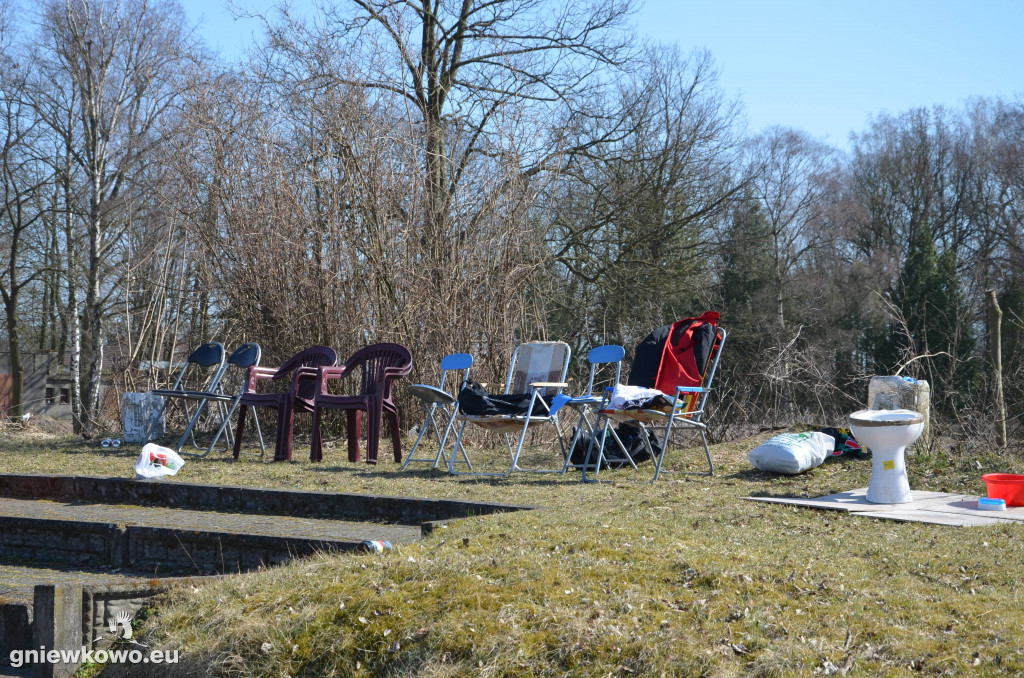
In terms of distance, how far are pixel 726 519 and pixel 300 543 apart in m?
2.26

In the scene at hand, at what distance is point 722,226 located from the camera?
22.5 m

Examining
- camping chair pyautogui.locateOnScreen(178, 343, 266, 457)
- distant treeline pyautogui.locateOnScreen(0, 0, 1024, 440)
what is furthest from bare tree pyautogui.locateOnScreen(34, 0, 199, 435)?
camping chair pyautogui.locateOnScreen(178, 343, 266, 457)

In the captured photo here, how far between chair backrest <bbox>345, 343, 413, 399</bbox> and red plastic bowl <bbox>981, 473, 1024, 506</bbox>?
479 cm

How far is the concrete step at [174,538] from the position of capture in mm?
4887

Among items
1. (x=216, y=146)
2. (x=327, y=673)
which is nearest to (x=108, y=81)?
(x=216, y=146)

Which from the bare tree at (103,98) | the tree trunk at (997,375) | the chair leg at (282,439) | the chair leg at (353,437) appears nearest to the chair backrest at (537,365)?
the chair leg at (353,437)

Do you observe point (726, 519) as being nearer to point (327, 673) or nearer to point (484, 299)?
point (327, 673)

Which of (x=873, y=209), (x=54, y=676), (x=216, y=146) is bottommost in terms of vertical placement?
(x=54, y=676)

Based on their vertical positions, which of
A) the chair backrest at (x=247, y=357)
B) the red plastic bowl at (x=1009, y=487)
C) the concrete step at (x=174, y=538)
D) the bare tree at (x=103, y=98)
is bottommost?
the concrete step at (x=174, y=538)

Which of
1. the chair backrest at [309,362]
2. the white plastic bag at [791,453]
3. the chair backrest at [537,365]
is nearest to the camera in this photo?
the white plastic bag at [791,453]

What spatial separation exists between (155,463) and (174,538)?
7.69ft

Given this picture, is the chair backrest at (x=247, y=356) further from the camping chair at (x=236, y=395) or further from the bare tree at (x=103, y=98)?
the bare tree at (x=103, y=98)

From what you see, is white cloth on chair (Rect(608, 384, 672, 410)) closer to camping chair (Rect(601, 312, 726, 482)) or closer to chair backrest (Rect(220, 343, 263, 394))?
camping chair (Rect(601, 312, 726, 482))

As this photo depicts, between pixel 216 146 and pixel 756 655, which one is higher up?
pixel 216 146
